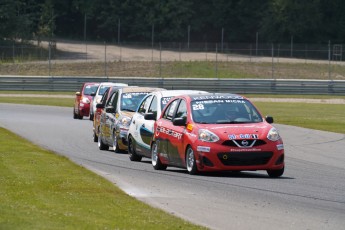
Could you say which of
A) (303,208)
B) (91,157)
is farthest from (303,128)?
(303,208)

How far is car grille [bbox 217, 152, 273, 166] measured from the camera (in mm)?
16297

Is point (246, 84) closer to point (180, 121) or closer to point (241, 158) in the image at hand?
point (180, 121)

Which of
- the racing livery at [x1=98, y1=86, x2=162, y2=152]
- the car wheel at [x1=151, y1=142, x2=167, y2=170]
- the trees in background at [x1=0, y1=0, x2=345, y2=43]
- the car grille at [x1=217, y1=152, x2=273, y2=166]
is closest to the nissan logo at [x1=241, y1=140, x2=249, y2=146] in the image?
the car grille at [x1=217, y1=152, x2=273, y2=166]

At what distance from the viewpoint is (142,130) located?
65.2 feet

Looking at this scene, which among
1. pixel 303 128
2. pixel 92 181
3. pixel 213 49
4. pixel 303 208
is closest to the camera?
pixel 303 208

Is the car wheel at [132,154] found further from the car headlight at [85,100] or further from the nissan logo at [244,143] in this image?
the car headlight at [85,100]

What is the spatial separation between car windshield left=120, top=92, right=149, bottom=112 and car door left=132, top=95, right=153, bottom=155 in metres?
2.59

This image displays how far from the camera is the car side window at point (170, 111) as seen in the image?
18.2 m

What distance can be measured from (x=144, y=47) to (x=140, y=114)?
67334mm

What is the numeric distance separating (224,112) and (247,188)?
304 cm

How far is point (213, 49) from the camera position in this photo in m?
86.4

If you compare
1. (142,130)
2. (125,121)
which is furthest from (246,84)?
(142,130)

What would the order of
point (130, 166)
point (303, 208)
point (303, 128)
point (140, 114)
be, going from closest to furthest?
point (303, 208)
point (130, 166)
point (140, 114)
point (303, 128)

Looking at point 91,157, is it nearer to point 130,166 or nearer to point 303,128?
point 130,166
